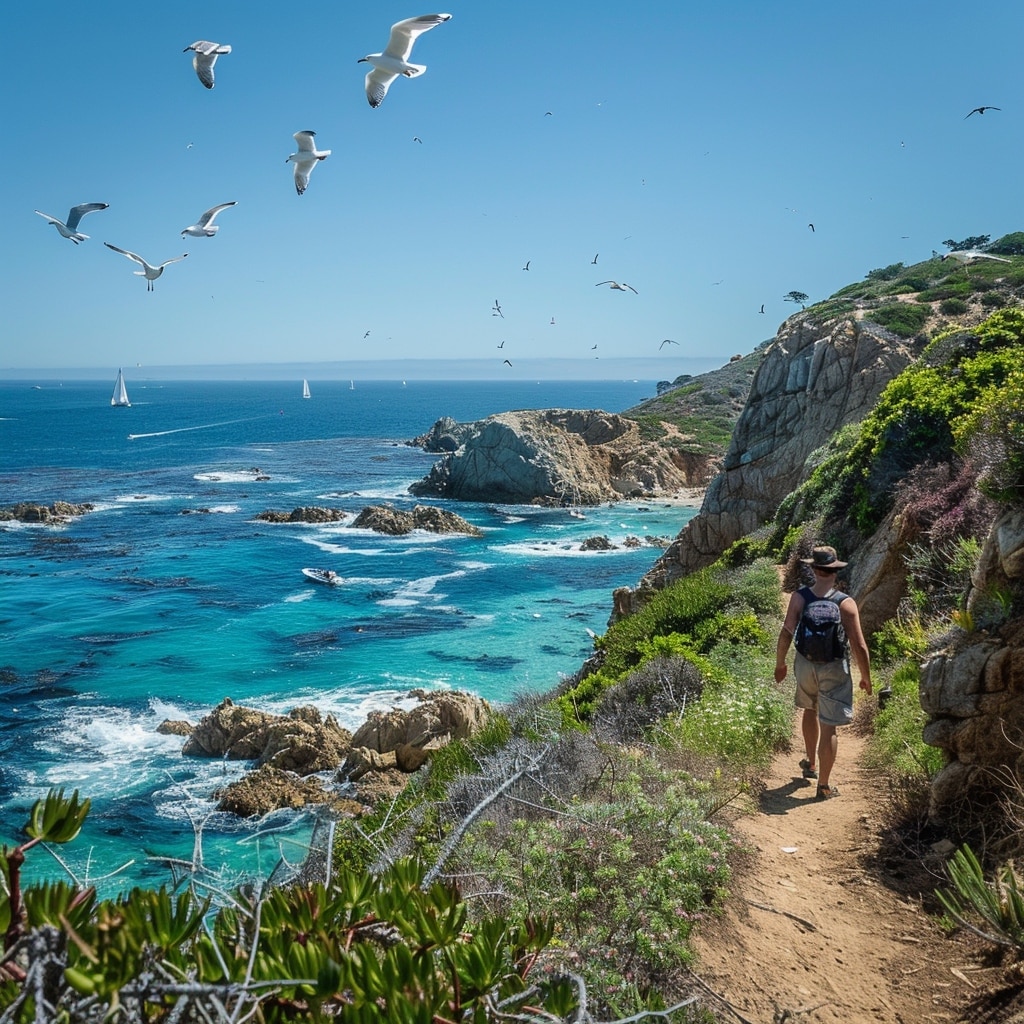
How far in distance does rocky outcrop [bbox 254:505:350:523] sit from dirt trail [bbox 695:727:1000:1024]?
4756 cm

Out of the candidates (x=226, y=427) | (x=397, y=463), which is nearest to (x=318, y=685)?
(x=397, y=463)

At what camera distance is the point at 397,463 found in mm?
82500

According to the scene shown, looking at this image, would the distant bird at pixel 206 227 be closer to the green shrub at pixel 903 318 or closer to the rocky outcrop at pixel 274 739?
the rocky outcrop at pixel 274 739

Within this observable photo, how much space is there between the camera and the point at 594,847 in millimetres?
4977

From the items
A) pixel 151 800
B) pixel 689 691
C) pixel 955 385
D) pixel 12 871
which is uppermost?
pixel 955 385

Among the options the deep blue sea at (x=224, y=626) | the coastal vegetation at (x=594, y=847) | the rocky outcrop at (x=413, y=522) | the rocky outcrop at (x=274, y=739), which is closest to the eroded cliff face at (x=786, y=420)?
the deep blue sea at (x=224, y=626)

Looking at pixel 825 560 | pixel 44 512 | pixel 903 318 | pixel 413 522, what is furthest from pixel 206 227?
pixel 44 512

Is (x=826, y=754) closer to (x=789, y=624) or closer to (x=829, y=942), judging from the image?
(x=789, y=624)

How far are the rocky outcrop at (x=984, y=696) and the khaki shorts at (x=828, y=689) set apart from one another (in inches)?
56.7

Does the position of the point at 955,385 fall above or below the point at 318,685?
above

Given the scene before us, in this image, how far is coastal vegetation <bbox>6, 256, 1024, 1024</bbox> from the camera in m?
2.31

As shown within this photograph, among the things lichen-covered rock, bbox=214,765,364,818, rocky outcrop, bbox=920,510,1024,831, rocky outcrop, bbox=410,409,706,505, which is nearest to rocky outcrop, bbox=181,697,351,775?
lichen-covered rock, bbox=214,765,364,818

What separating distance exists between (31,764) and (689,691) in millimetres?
16768

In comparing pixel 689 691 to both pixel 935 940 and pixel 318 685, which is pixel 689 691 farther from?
pixel 318 685
